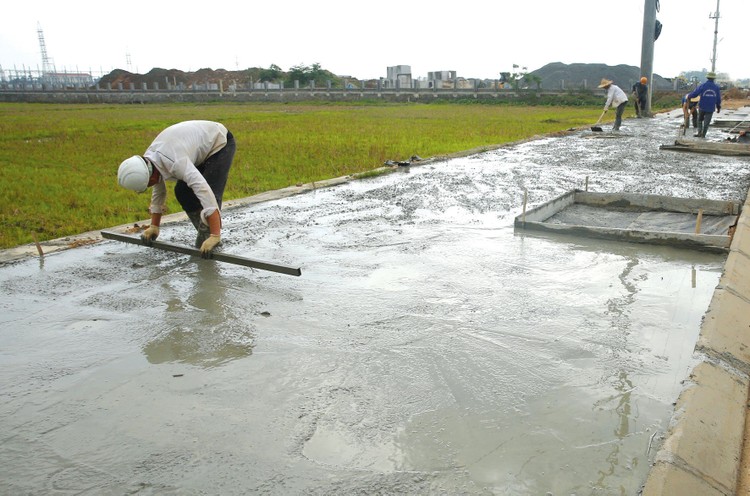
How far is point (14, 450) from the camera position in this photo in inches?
92.6

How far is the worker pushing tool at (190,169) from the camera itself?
162 inches

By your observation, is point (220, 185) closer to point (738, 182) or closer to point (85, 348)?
point (85, 348)

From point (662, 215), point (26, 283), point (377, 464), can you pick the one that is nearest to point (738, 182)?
point (662, 215)

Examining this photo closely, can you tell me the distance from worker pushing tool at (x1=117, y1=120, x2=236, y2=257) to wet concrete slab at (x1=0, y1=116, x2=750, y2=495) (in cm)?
41

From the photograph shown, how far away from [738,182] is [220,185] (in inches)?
271

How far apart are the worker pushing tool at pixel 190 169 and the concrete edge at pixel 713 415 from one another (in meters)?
3.07

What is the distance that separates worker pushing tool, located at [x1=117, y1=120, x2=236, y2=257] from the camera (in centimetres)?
411

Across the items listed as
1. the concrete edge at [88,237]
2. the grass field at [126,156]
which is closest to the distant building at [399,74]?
the grass field at [126,156]

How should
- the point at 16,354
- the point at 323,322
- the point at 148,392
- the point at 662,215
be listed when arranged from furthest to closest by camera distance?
1. the point at 662,215
2. the point at 323,322
3. the point at 16,354
4. the point at 148,392

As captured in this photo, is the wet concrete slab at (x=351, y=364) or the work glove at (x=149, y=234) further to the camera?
the work glove at (x=149, y=234)

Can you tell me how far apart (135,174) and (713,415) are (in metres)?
3.64

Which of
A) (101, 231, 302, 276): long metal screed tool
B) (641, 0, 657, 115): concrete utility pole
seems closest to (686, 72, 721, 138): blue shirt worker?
(641, 0, 657, 115): concrete utility pole

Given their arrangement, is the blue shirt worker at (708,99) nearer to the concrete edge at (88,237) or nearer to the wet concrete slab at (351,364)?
the wet concrete slab at (351,364)

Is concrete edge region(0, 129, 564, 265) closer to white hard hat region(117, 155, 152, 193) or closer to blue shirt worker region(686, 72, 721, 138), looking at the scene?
white hard hat region(117, 155, 152, 193)
